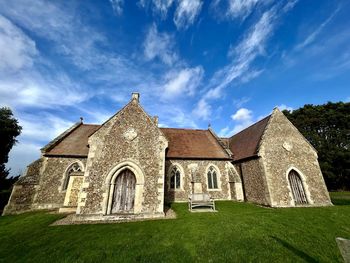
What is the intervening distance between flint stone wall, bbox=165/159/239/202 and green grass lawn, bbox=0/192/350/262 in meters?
6.50

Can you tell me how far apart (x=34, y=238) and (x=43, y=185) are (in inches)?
369

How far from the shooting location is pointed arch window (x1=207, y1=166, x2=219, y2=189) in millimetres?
17844

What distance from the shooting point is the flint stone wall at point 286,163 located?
15.1 m

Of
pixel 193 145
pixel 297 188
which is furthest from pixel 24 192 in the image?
pixel 297 188

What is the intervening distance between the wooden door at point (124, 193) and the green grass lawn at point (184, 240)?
87.0 inches

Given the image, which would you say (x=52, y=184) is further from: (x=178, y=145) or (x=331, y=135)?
(x=331, y=135)

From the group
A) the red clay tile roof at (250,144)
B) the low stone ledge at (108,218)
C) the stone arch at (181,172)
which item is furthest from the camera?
the red clay tile roof at (250,144)

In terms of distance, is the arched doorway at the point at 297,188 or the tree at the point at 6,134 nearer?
the arched doorway at the point at 297,188

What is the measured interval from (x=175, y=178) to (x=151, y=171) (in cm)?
574

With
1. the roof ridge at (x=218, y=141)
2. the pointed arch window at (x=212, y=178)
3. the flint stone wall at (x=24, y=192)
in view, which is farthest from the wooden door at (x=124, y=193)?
the roof ridge at (x=218, y=141)

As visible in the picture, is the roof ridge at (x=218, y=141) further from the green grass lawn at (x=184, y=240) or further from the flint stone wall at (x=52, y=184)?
the flint stone wall at (x=52, y=184)

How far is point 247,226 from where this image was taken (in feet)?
29.0

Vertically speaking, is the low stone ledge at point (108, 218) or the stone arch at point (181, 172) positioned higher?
the stone arch at point (181, 172)

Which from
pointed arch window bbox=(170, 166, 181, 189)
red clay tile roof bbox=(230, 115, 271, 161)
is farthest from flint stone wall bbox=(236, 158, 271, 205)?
pointed arch window bbox=(170, 166, 181, 189)
